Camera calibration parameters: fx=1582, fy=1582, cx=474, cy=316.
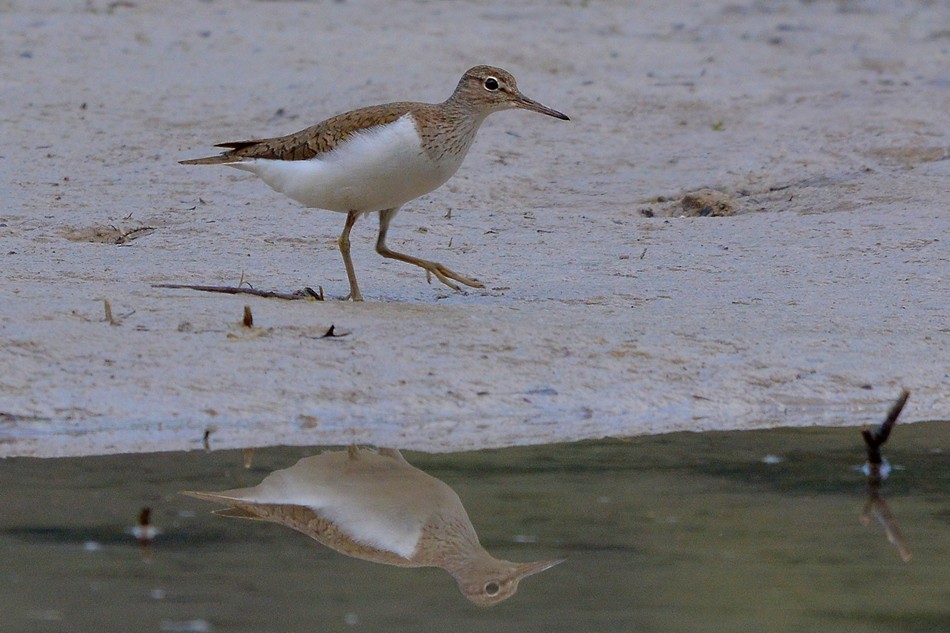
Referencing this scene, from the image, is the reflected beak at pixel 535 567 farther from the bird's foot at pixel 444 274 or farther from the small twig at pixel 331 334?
the bird's foot at pixel 444 274

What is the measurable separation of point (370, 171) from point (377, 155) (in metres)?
0.09

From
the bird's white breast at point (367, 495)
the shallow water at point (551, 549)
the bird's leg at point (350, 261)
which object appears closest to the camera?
the shallow water at point (551, 549)

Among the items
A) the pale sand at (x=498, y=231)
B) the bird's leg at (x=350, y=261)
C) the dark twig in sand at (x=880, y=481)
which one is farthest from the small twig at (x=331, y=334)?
the dark twig in sand at (x=880, y=481)

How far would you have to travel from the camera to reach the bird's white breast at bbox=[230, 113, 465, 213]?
7.54 metres

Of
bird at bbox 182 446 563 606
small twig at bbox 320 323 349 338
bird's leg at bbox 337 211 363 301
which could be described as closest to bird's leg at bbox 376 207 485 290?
bird's leg at bbox 337 211 363 301

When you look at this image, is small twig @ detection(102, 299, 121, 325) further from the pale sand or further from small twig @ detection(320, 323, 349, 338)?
small twig @ detection(320, 323, 349, 338)

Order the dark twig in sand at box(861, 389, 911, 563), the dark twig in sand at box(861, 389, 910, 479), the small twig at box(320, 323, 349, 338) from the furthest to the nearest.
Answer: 1. the small twig at box(320, 323, 349, 338)
2. the dark twig in sand at box(861, 389, 910, 479)
3. the dark twig in sand at box(861, 389, 911, 563)

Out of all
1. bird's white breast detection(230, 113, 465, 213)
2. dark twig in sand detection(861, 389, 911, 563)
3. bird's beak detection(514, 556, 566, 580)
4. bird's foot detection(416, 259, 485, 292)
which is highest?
bird's white breast detection(230, 113, 465, 213)

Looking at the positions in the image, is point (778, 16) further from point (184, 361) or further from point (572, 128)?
point (184, 361)

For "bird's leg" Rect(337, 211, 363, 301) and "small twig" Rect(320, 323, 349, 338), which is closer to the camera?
"small twig" Rect(320, 323, 349, 338)

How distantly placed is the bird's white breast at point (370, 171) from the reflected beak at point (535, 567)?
3154mm

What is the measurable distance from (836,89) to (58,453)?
9062 mm

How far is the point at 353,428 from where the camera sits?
623cm

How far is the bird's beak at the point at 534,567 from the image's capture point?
473 centimetres
